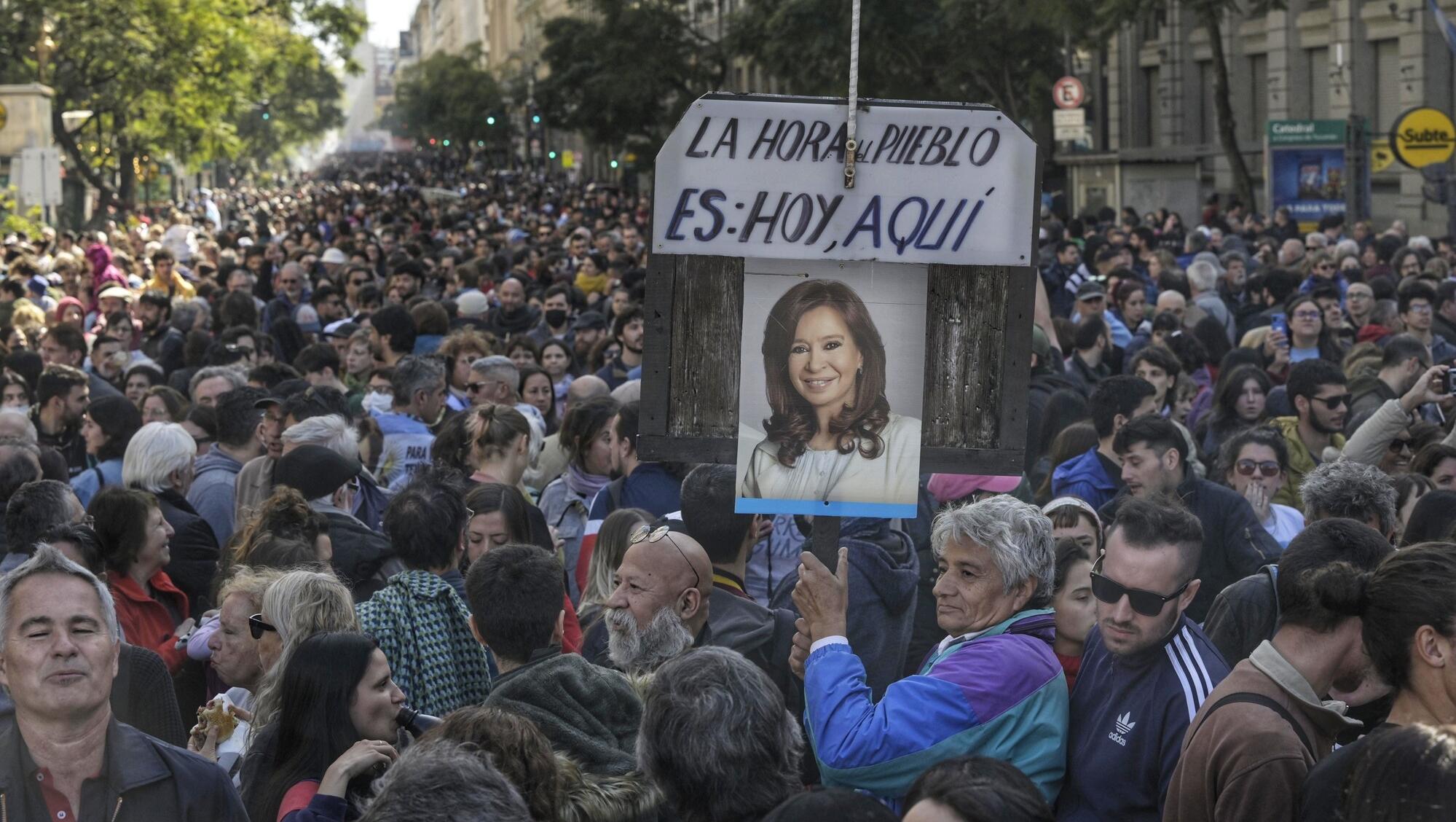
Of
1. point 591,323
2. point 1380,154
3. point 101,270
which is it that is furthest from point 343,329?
point 1380,154

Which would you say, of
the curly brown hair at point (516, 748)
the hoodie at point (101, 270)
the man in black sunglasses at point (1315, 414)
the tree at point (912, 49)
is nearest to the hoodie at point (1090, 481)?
the man in black sunglasses at point (1315, 414)

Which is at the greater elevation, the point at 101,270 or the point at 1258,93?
the point at 1258,93

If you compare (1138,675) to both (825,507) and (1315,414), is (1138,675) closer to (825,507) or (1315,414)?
(825,507)

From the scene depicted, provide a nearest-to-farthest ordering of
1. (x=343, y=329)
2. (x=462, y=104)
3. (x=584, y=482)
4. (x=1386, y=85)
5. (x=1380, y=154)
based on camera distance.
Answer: (x=584, y=482) → (x=343, y=329) → (x=1380, y=154) → (x=1386, y=85) → (x=462, y=104)

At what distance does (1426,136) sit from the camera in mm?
18281

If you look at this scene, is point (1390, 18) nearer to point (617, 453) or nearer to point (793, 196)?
point (617, 453)

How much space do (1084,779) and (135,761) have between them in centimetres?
208

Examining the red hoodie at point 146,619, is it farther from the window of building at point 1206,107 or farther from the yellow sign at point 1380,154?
the window of building at point 1206,107

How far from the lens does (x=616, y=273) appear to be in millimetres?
17984

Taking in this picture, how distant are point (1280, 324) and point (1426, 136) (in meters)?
8.49

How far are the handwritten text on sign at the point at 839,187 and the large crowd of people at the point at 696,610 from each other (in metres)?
0.69

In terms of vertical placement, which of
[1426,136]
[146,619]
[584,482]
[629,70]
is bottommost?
[146,619]

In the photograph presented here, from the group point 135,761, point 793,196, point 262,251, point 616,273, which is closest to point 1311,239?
point 616,273

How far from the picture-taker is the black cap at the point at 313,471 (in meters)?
6.78
